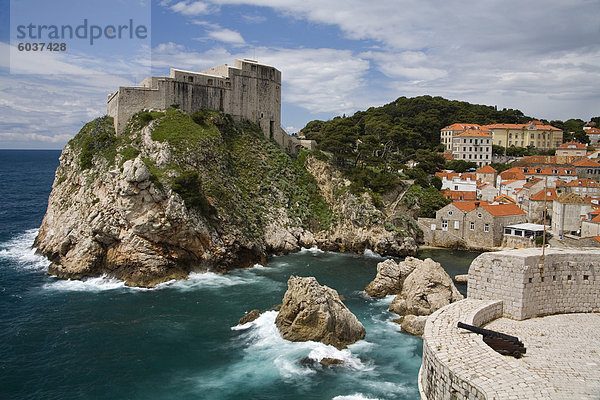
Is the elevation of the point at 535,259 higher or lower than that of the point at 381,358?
higher

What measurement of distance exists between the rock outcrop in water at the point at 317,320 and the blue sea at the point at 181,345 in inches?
20.7

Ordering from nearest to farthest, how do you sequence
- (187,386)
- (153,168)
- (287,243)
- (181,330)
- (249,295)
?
1. (187,386)
2. (181,330)
3. (249,295)
4. (153,168)
5. (287,243)

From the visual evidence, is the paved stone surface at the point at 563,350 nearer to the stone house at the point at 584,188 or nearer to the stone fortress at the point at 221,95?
the stone fortress at the point at 221,95

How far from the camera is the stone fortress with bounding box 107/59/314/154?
42.8 meters

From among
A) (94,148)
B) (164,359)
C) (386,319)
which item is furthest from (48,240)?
(386,319)

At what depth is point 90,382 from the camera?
19.4m

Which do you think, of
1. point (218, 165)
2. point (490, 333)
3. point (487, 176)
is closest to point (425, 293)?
point (490, 333)

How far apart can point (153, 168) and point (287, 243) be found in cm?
1398

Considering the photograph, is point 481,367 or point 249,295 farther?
point 249,295

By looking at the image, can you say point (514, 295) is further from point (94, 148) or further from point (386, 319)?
point (94, 148)

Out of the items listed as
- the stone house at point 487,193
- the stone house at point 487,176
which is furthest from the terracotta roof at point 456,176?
the stone house at point 487,176

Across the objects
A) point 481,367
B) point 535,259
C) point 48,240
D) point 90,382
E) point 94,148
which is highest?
point 94,148

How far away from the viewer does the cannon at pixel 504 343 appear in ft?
39.4

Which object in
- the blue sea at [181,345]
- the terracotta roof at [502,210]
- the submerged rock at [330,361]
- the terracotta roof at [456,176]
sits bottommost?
the blue sea at [181,345]
